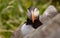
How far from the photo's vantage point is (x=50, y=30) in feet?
6.98

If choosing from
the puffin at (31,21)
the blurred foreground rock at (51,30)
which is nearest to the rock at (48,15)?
the puffin at (31,21)

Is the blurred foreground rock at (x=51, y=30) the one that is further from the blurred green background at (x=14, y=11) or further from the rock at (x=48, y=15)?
the blurred green background at (x=14, y=11)

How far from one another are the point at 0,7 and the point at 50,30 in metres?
1.22

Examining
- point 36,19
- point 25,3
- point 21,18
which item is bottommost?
point 36,19

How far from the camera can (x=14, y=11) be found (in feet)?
10.6

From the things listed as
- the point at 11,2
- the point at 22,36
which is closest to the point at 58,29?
the point at 22,36

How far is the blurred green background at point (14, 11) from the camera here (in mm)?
3059

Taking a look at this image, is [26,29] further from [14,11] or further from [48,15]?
[14,11]

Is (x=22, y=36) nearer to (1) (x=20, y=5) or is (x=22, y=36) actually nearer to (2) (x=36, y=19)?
(2) (x=36, y=19)

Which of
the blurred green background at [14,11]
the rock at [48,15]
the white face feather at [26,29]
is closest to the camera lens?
the white face feather at [26,29]

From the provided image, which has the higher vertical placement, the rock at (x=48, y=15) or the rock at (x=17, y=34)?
the rock at (x=48, y=15)

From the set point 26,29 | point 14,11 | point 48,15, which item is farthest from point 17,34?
point 14,11

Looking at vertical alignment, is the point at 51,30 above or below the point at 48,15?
below

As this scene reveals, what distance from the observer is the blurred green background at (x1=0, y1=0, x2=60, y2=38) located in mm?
3059
